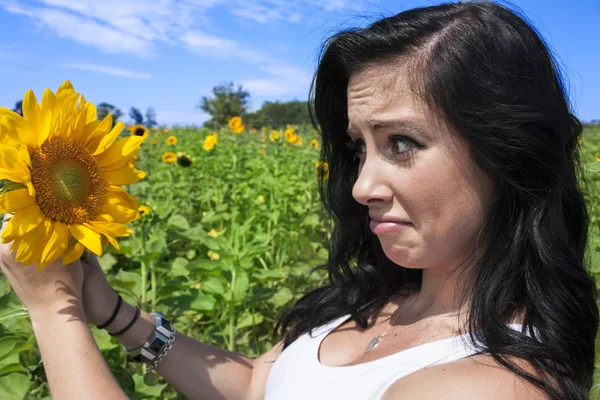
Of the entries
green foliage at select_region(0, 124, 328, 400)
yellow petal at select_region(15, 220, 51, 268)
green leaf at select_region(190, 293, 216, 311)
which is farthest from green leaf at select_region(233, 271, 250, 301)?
yellow petal at select_region(15, 220, 51, 268)

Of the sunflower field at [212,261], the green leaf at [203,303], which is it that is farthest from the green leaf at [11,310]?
the green leaf at [203,303]

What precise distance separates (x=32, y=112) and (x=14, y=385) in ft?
2.52

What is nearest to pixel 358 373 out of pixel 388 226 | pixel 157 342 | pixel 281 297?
pixel 388 226

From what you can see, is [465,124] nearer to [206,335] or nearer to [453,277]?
[453,277]

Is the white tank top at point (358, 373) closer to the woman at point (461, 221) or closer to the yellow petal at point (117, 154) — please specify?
the woman at point (461, 221)

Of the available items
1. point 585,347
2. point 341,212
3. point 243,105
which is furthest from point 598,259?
point 243,105

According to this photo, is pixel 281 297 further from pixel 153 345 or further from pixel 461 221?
pixel 461 221

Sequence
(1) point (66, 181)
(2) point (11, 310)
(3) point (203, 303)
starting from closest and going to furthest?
(1) point (66, 181) → (2) point (11, 310) → (3) point (203, 303)

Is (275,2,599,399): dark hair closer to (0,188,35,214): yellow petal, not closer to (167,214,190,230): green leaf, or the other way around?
(0,188,35,214): yellow petal

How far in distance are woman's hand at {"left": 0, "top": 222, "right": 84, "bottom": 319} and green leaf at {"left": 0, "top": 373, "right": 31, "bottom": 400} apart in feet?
1.28

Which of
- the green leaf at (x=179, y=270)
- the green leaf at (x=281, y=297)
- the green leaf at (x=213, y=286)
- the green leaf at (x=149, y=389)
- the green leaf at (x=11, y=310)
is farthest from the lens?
the green leaf at (x=281, y=297)

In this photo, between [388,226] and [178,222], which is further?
[178,222]

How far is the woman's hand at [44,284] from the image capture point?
1.07 meters

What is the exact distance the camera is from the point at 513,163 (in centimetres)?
103
